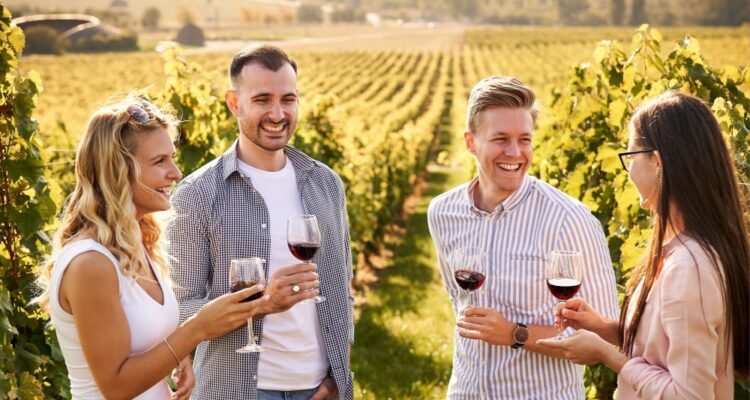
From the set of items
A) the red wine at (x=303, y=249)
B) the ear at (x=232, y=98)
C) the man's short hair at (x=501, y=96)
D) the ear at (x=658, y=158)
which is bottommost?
the red wine at (x=303, y=249)

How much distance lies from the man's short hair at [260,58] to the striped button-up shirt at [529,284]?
0.94 metres

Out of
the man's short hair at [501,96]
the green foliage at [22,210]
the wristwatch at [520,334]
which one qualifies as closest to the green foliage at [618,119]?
the man's short hair at [501,96]

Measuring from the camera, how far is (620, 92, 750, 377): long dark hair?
79.7 inches

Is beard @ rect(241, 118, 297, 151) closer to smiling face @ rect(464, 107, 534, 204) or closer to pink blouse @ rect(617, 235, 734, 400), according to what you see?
smiling face @ rect(464, 107, 534, 204)

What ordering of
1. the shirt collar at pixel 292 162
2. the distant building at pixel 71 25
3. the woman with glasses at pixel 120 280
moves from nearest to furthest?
the woman with glasses at pixel 120 280 → the shirt collar at pixel 292 162 → the distant building at pixel 71 25

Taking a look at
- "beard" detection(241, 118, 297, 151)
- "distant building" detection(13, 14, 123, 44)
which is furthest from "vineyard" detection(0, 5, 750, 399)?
"distant building" detection(13, 14, 123, 44)

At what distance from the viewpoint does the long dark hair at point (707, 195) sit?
202 cm

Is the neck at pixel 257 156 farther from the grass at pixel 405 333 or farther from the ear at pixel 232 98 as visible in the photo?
the grass at pixel 405 333

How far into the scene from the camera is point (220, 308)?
2361mm

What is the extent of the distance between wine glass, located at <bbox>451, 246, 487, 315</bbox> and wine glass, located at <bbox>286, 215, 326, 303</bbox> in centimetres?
45

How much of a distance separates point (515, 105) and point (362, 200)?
25.5 feet

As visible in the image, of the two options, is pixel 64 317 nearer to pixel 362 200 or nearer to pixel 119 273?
pixel 119 273

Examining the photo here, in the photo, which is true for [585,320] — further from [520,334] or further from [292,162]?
[292,162]

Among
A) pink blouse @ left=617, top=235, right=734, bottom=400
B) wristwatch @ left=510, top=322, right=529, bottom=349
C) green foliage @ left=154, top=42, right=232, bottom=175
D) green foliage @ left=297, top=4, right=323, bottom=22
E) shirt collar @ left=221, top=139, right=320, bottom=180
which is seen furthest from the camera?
green foliage @ left=297, top=4, right=323, bottom=22
